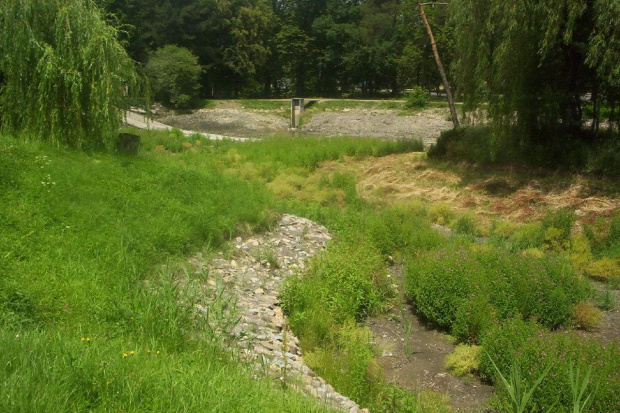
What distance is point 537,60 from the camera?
50.0ft

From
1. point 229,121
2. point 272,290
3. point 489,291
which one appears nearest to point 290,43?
point 229,121

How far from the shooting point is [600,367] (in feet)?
19.0

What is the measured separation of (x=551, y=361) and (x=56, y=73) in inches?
407

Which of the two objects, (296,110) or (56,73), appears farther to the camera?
(296,110)

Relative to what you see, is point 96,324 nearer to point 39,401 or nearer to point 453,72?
point 39,401

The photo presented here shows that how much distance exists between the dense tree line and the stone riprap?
113 feet

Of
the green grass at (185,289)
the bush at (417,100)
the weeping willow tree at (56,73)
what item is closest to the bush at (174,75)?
the bush at (417,100)

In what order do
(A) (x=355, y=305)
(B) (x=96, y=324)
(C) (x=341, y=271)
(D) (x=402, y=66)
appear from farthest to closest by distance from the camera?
(D) (x=402, y=66)
(C) (x=341, y=271)
(A) (x=355, y=305)
(B) (x=96, y=324)

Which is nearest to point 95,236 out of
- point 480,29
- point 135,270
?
point 135,270

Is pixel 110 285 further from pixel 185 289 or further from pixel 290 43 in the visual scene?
pixel 290 43

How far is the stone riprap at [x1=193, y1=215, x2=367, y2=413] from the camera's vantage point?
6.01 metres

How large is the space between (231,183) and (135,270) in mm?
5669

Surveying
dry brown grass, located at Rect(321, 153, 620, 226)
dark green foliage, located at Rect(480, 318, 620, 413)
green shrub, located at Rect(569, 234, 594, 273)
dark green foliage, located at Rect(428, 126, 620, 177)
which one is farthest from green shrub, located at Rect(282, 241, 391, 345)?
dark green foliage, located at Rect(428, 126, 620, 177)

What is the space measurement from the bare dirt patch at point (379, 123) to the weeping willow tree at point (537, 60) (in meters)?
15.1
